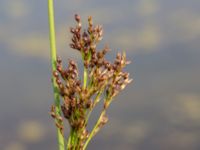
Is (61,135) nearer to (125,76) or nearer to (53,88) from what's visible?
(53,88)

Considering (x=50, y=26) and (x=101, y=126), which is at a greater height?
(x=50, y=26)

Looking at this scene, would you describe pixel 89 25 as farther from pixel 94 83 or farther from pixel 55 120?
pixel 55 120

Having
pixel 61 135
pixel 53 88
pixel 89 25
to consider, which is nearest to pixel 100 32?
pixel 89 25

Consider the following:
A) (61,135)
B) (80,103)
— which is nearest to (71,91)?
(80,103)

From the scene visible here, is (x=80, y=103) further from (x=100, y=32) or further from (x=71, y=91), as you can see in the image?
(x=100, y=32)

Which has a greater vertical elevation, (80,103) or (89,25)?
(89,25)

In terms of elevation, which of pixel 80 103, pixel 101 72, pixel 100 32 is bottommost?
pixel 80 103

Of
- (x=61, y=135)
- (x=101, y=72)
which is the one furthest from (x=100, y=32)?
(x=61, y=135)

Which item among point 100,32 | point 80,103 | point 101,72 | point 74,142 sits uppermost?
point 100,32
